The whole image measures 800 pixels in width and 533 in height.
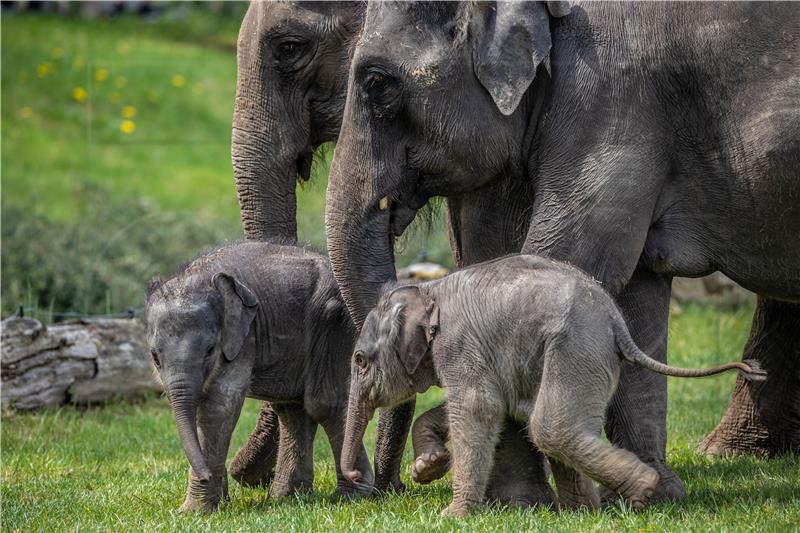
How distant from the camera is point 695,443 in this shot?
8.73m

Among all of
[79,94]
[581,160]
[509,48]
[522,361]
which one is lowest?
[522,361]

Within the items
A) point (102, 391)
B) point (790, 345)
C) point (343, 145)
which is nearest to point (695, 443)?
point (790, 345)

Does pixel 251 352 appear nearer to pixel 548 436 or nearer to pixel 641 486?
pixel 548 436

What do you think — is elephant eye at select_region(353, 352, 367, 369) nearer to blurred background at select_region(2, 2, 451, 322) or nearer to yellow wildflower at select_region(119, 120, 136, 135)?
blurred background at select_region(2, 2, 451, 322)

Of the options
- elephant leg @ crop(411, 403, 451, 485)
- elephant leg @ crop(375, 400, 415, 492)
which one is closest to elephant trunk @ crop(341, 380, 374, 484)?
elephant leg @ crop(411, 403, 451, 485)

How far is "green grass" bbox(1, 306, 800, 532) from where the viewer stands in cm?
594

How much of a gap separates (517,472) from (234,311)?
1.54 metres

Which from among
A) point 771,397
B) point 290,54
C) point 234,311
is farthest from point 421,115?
point 771,397

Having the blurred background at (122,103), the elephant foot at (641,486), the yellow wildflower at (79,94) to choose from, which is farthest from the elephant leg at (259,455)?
the yellow wildflower at (79,94)

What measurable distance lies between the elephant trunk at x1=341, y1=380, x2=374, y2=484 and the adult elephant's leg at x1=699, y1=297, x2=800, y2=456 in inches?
112

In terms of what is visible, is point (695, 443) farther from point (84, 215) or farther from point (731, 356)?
point (84, 215)

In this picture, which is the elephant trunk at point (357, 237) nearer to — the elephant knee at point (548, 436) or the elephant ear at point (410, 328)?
the elephant ear at point (410, 328)

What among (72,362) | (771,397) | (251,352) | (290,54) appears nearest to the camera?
(251,352)

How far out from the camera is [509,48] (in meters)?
6.14
